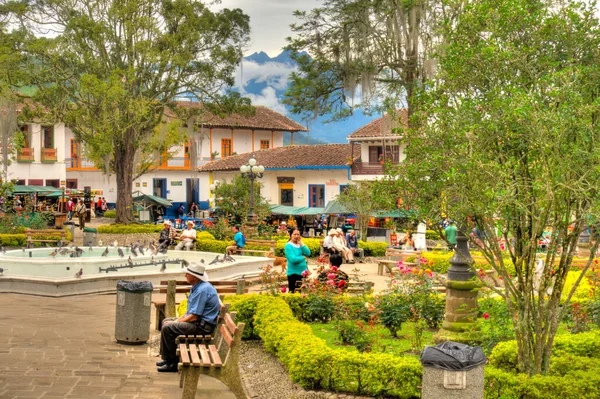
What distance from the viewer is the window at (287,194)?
4734 centimetres

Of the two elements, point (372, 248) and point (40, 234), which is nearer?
point (40, 234)

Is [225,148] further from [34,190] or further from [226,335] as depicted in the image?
[226,335]

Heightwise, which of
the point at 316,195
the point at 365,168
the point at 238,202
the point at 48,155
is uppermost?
the point at 48,155

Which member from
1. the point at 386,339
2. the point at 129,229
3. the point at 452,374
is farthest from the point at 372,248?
the point at 452,374

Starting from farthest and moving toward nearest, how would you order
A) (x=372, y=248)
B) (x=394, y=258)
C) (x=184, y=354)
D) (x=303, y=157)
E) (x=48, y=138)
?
1. (x=303, y=157)
2. (x=48, y=138)
3. (x=372, y=248)
4. (x=394, y=258)
5. (x=184, y=354)

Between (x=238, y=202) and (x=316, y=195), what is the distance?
13457 millimetres

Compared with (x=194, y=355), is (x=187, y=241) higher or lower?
higher

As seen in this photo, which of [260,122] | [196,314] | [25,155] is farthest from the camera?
[260,122]

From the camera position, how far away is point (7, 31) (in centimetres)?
3011

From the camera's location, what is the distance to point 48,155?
1735 inches

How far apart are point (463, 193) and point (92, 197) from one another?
43.8m

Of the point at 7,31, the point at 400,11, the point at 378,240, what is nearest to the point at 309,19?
the point at 400,11

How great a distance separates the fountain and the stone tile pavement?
1.93 metres

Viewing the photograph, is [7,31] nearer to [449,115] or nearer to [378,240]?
[378,240]
